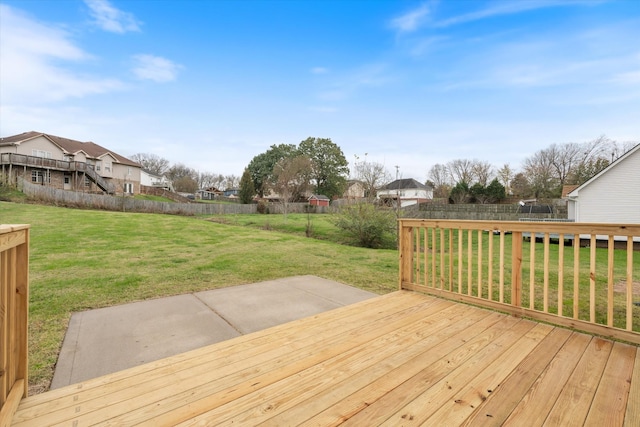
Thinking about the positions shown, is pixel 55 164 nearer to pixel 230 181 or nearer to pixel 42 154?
pixel 42 154

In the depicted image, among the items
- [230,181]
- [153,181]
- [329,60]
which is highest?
[329,60]

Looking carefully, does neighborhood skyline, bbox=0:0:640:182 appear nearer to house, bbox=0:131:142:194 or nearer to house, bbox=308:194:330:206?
house, bbox=0:131:142:194

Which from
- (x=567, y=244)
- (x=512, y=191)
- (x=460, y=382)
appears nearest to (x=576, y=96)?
(x=567, y=244)

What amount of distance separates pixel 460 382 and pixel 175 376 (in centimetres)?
176

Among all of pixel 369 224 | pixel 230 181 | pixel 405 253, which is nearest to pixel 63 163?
A: pixel 369 224

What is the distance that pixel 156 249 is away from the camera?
738cm

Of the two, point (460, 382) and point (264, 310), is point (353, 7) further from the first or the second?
point (460, 382)

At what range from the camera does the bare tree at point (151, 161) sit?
51.1m

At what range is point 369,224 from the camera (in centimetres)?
1118

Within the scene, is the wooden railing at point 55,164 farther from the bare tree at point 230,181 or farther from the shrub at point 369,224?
the bare tree at point 230,181

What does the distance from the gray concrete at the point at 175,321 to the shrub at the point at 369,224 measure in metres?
7.07

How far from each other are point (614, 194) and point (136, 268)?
1785cm

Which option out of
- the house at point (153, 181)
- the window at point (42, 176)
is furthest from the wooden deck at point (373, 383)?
the house at point (153, 181)

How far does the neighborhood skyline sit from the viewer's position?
7957 millimetres
